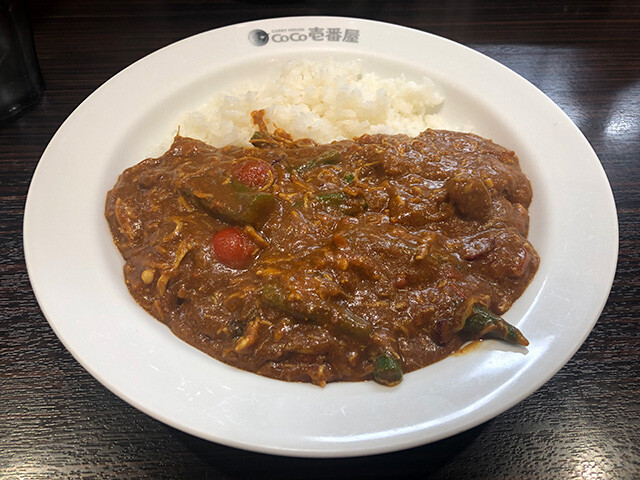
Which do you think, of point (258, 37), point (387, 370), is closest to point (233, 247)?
point (387, 370)

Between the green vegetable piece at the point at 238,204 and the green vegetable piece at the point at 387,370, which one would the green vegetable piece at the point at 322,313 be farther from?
the green vegetable piece at the point at 238,204

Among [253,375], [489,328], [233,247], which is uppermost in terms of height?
[233,247]

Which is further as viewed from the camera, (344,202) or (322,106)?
(322,106)

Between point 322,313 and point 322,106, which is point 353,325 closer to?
point 322,313

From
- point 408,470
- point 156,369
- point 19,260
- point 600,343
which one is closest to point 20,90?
point 19,260

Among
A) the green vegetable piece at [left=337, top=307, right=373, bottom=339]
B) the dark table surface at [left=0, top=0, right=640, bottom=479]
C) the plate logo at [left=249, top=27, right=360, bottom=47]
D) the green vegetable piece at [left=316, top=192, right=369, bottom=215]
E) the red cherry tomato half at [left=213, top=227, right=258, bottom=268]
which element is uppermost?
the plate logo at [left=249, top=27, right=360, bottom=47]

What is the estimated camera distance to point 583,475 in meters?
2.05

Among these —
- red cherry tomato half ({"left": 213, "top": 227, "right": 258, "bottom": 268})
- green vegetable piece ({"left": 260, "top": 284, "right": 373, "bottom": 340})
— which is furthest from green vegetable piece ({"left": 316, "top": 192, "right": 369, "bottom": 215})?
green vegetable piece ({"left": 260, "top": 284, "right": 373, "bottom": 340})

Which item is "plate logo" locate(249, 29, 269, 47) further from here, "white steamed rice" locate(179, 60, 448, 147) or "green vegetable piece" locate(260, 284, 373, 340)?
"green vegetable piece" locate(260, 284, 373, 340)

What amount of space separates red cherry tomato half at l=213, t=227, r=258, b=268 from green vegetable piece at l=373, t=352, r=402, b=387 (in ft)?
2.42

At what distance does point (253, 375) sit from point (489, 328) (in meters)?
0.99

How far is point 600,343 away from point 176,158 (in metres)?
2.43

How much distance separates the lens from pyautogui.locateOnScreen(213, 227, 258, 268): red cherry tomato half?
225 cm

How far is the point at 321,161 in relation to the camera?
8.88 ft
